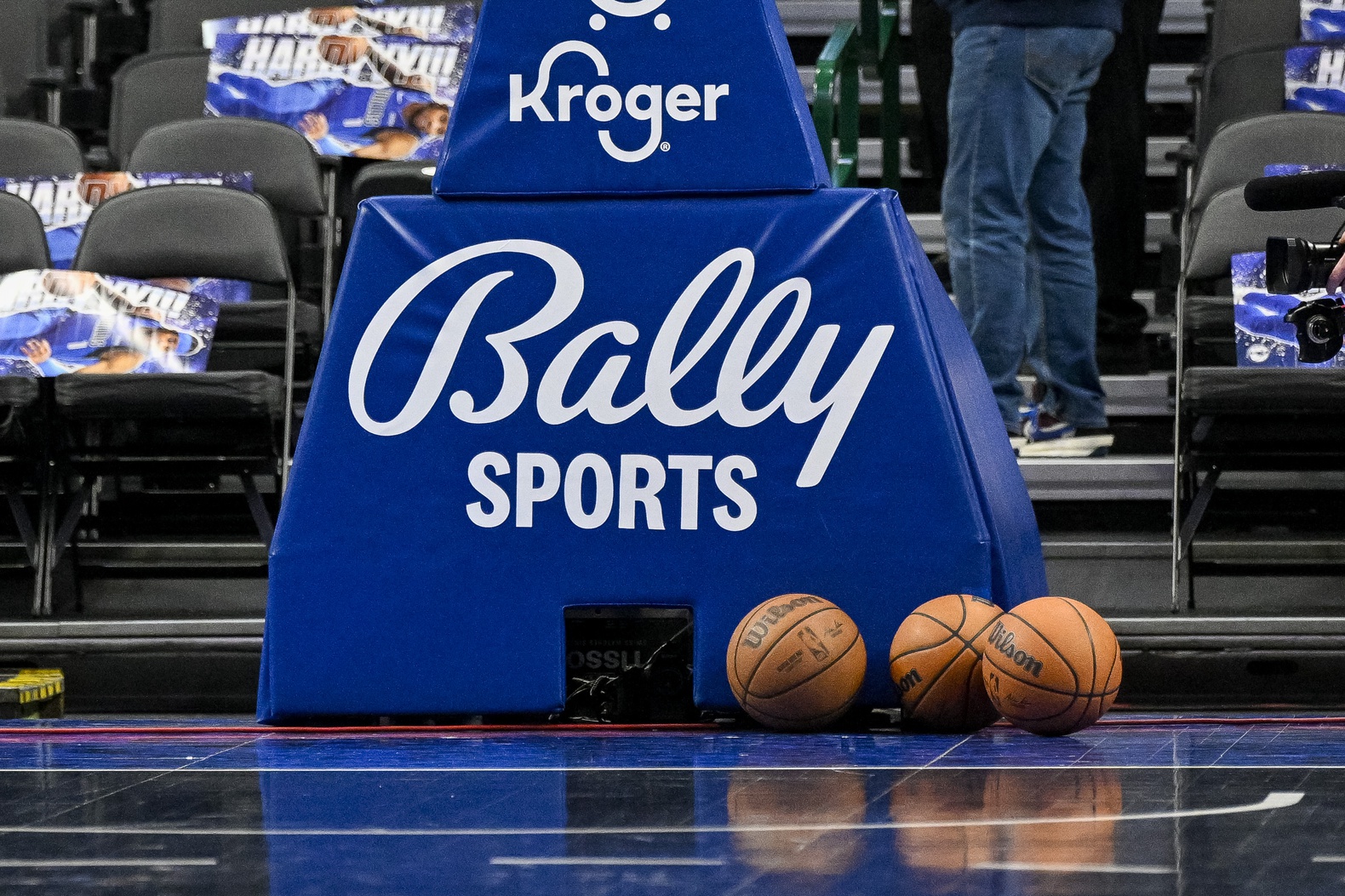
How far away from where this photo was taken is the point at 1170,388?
205 inches

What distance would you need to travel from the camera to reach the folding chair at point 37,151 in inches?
241

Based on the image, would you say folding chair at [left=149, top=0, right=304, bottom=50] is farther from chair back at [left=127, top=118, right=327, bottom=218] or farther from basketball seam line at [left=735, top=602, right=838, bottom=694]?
basketball seam line at [left=735, top=602, right=838, bottom=694]

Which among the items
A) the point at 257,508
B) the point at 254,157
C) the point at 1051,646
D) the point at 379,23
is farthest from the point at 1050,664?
the point at 379,23

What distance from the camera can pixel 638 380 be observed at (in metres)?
3.23

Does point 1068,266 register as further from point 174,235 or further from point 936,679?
point 174,235

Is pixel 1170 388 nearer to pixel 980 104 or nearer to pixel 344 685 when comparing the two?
pixel 980 104

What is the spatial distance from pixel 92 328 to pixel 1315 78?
388 cm

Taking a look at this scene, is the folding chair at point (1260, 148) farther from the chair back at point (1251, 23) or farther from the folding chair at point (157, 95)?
the folding chair at point (157, 95)

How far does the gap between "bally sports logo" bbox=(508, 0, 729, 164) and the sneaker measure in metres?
2.11

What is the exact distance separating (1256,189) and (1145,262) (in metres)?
4.11

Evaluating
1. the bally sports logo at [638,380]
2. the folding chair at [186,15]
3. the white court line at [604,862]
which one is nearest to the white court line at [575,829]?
the white court line at [604,862]

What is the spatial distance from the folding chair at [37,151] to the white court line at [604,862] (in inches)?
188

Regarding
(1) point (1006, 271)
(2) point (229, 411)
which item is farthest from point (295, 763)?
(1) point (1006, 271)

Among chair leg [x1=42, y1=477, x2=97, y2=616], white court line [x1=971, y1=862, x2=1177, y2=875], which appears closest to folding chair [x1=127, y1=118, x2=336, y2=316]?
chair leg [x1=42, y1=477, x2=97, y2=616]
